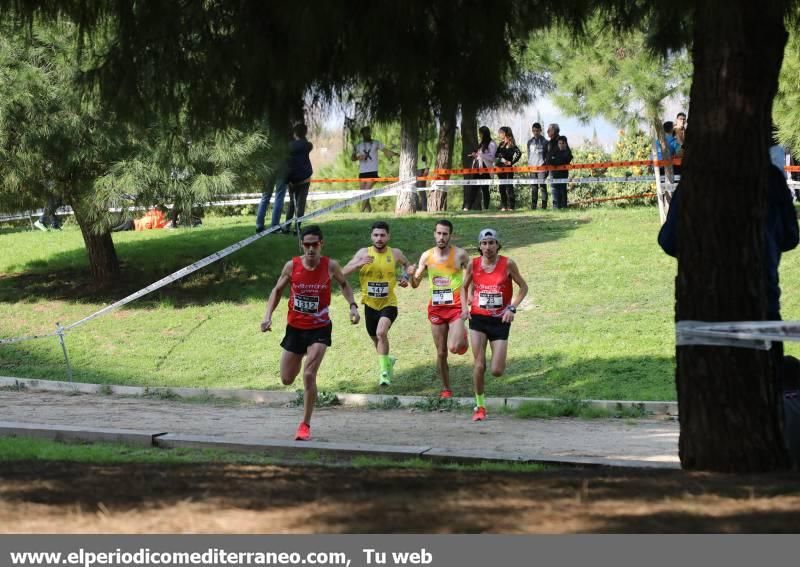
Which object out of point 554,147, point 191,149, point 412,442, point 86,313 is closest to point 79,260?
point 86,313

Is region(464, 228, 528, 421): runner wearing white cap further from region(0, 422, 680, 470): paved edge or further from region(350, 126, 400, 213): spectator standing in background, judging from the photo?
region(0, 422, 680, 470): paved edge

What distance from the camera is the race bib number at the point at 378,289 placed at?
13.9 m

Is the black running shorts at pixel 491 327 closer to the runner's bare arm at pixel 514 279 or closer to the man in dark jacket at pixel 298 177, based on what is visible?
the runner's bare arm at pixel 514 279

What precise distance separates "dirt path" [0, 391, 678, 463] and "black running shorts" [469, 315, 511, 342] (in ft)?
2.76

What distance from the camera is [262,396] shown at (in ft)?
47.2

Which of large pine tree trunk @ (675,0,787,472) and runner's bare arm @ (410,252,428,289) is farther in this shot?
runner's bare arm @ (410,252,428,289)

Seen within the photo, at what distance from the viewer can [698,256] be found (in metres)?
7.33

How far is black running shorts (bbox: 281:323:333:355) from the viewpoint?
1124cm

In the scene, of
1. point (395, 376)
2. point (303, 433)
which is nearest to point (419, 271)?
point (395, 376)

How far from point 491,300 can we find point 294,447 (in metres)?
3.12

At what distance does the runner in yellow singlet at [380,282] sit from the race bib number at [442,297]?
43 centimetres

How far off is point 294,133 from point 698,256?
302 centimetres

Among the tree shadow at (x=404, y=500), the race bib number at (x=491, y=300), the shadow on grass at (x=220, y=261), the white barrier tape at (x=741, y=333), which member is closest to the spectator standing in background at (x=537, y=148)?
the shadow on grass at (x=220, y=261)

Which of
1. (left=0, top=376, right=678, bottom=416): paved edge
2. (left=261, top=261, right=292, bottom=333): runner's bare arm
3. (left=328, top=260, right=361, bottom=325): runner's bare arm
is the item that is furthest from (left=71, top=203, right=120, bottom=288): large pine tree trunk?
(left=261, top=261, right=292, bottom=333): runner's bare arm
